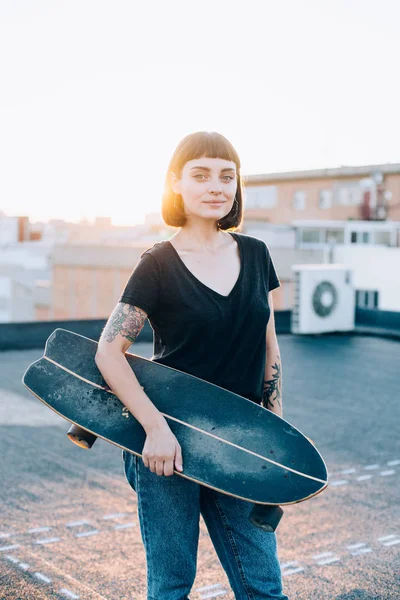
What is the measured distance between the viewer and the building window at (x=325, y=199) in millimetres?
45469

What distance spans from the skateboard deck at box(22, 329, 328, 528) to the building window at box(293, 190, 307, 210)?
1791 inches

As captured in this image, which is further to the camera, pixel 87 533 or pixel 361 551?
pixel 87 533

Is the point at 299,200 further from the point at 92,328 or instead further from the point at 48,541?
the point at 48,541

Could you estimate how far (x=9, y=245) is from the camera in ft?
210

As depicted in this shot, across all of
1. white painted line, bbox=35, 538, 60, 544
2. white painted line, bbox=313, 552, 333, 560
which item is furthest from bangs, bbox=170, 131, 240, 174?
white painted line, bbox=35, 538, 60, 544

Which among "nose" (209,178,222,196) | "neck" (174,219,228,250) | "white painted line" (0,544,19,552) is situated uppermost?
"nose" (209,178,222,196)

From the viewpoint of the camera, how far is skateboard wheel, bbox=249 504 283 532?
2.27 meters

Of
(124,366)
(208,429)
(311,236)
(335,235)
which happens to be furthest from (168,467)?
(311,236)

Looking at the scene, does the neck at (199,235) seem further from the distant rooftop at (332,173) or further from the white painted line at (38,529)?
the distant rooftop at (332,173)

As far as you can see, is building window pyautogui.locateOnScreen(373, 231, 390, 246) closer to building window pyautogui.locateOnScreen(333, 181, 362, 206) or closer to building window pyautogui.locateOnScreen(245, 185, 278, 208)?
building window pyautogui.locateOnScreen(333, 181, 362, 206)

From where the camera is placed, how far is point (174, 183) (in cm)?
247

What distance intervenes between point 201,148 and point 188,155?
48 millimetres

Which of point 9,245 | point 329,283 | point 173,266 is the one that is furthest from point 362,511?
point 9,245

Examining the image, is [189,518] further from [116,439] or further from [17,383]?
[17,383]
